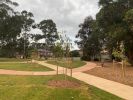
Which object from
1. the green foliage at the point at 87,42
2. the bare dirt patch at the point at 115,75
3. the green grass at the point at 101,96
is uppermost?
the green foliage at the point at 87,42

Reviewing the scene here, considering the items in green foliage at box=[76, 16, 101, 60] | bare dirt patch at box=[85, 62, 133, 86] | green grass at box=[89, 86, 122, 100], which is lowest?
green grass at box=[89, 86, 122, 100]

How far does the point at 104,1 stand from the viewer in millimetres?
44438

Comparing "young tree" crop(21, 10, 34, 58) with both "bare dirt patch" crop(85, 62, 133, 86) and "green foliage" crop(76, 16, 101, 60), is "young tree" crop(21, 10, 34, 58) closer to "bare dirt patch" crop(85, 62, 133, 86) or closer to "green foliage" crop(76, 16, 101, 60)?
"green foliage" crop(76, 16, 101, 60)

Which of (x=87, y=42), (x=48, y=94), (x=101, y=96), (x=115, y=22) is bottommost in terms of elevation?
(x=101, y=96)

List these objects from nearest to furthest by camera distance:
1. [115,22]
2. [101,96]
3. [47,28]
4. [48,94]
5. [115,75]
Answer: [48,94] → [101,96] → [115,75] → [115,22] → [47,28]

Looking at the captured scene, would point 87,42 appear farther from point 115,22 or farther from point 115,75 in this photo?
point 115,75

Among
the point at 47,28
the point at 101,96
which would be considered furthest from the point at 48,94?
the point at 47,28

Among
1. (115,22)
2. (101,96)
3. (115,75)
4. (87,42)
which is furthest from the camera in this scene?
(87,42)

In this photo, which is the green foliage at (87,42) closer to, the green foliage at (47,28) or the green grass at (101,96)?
the green foliage at (47,28)

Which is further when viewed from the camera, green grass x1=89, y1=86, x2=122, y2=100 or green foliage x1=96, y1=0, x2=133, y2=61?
green foliage x1=96, y1=0, x2=133, y2=61

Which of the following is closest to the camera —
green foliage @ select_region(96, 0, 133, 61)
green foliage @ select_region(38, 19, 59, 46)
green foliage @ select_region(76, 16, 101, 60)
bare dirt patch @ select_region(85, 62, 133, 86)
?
bare dirt patch @ select_region(85, 62, 133, 86)

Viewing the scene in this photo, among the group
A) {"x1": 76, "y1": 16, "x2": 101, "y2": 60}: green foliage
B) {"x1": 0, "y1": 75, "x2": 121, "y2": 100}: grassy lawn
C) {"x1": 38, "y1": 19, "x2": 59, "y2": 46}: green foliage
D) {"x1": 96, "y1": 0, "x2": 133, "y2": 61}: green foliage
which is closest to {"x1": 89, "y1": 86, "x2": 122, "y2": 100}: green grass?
{"x1": 0, "y1": 75, "x2": 121, "y2": 100}: grassy lawn

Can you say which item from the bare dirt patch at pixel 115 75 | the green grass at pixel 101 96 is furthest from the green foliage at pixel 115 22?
the green grass at pixel 101 96

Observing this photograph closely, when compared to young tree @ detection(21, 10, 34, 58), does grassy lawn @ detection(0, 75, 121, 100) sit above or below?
below
